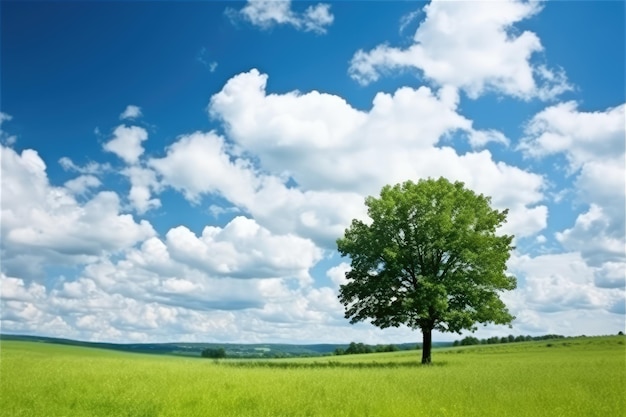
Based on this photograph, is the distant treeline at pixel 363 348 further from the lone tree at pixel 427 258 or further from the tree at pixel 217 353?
the lone tree at pixel 427 258

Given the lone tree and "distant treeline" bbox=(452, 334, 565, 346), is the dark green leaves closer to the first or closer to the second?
the lone tree

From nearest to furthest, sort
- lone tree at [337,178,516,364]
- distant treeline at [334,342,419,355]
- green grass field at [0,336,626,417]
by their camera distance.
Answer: green grass field at [0,336,626,417] < lone tree at [337,178,516,364] < distant treeline at [334,342,419,355]

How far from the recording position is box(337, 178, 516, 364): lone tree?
4112 centimetres

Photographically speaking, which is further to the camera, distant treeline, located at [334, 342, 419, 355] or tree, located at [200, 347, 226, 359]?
distant treeline, located at [334, 342, 419, 355]

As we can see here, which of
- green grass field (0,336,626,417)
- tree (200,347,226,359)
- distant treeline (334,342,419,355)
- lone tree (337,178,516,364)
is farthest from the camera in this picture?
distant treeline (334,342,419,355)

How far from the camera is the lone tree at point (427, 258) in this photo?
4112cm

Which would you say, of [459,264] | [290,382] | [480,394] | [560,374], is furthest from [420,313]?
[480,394]

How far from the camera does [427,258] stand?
42.8m

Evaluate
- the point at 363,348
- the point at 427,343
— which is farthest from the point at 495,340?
the point at 427,343

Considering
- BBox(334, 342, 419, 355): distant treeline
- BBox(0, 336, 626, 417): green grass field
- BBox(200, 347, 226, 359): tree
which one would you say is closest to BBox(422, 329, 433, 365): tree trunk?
BBox(0, 336, 626, 417): green grass field

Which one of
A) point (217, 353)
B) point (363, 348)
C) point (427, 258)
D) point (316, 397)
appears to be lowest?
point (217, 353)

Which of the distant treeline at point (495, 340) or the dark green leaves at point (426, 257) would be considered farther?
the distant treeline at point (495, 340)

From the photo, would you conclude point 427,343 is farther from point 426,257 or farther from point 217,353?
point 217,353

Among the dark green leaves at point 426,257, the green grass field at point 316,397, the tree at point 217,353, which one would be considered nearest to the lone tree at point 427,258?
the dark green leaves at point 426,257
